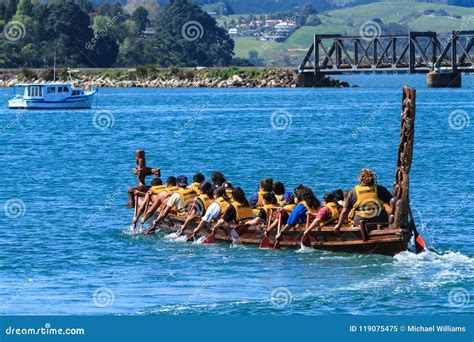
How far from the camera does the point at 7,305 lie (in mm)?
25453

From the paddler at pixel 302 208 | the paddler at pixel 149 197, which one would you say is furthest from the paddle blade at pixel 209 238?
the paddler at pixel 149 197

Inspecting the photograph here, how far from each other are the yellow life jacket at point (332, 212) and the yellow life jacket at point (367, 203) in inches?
27.3

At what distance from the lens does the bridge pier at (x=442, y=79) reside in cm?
15738

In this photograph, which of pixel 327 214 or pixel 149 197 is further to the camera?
pixel 149 197

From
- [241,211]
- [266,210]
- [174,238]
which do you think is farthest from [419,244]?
[174,238]

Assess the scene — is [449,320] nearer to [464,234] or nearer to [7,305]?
[7,305]

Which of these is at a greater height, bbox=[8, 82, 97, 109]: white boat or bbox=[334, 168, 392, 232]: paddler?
bbox=[334, 168, 392, 232]: paddler

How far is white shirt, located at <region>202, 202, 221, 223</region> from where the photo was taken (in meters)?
31.9

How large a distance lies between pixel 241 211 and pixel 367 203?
372 cm

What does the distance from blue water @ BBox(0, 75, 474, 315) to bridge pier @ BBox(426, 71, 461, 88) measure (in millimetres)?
59103

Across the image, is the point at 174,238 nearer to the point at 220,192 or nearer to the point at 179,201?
the point at 179,201

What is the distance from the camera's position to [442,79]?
6319 inches

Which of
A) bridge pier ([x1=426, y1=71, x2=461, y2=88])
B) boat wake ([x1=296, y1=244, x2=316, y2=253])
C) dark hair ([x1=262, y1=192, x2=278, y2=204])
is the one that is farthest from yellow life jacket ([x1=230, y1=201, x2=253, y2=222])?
bridge pier ([x1=426, y1=71, x2=461, y2=88])

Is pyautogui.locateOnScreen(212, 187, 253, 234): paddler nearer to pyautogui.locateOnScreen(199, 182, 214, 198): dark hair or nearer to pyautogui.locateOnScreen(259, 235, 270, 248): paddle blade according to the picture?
pyautogui.locateOnScreen(259, 235, 270, 248): paddle blade
